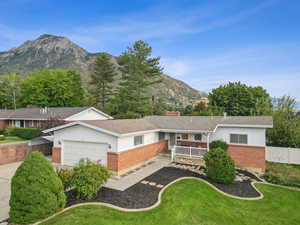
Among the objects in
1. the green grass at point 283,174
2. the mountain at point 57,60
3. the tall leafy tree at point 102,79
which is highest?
the mountain at point 57,60

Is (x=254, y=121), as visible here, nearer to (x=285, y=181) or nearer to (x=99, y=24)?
(x=285, y=181)

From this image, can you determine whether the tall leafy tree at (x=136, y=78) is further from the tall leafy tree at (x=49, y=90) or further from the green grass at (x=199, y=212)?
the green grass at (x=199, y=212)

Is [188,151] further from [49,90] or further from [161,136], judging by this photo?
[49,90]

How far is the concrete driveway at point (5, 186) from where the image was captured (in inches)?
279

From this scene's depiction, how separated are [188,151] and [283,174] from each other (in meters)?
7.20

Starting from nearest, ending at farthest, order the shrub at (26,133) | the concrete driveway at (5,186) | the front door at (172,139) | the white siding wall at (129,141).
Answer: the concrete driveway at (5,186) < the white siding wall at (129,141) < the front door at (172,139) < the shrub at (26,133)

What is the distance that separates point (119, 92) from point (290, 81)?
27.1m

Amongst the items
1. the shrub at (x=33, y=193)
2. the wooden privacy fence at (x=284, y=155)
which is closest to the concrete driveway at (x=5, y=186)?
the shrub at (x=33, y=193)

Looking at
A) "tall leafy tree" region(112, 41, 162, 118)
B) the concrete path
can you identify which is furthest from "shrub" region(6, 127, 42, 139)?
"tall leafy tree" region(112, 41, 162, 118)

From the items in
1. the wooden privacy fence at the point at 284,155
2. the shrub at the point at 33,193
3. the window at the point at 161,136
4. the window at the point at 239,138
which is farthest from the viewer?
the window at the point at 161,136

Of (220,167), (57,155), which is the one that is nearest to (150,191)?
(220,167)

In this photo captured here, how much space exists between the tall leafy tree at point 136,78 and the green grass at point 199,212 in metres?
22.5

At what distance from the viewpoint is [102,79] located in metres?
39.5

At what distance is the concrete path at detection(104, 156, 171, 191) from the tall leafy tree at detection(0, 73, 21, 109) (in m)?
45.0
